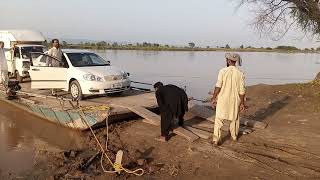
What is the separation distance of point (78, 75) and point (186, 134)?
452cm

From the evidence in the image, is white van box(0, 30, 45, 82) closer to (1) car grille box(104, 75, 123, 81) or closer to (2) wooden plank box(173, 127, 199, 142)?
(1) car grille box(104, 75, 123, 81)

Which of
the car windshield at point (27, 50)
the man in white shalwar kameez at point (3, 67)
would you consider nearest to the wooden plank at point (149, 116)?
the man in white shalwar kameez at point (3, 67)

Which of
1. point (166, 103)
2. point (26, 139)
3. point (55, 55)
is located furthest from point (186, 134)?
point (55, 55)

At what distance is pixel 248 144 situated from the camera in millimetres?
8422

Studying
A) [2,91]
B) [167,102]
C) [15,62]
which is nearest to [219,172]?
[167,102]

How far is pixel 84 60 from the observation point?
42.1ft

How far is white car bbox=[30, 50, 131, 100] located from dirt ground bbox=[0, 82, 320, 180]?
72.0 inches

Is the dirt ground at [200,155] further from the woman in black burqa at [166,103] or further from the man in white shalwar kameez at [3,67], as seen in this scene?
the man in white shalwar kameez at [3,67]

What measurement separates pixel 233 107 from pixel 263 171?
1593 millimetres

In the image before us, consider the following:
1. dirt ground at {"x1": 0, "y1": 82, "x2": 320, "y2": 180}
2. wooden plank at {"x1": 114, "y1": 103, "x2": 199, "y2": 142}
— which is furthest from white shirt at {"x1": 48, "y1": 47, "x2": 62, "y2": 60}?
dirt ground at {"x1": 0, "y1": 82, "x2": 320, "y2": 180}

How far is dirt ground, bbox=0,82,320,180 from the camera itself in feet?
23.2

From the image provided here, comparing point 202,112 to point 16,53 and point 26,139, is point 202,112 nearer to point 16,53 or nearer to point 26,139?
point 26,139

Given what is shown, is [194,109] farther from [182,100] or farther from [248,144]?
[248,144]

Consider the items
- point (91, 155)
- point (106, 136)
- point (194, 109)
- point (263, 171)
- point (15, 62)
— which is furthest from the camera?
point (15, 62)
